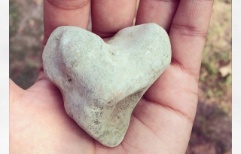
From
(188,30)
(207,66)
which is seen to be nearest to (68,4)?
(188,30)

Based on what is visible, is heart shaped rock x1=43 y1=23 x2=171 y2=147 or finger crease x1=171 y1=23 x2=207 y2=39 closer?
heart shaped rock x1=43 y1=23 x2=171 y2=147

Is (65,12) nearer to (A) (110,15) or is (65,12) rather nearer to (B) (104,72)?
(A) (110,15)

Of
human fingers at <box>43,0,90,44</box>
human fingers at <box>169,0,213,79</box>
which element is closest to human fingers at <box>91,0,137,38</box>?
human fingers at <box>43,0,90,44</box>

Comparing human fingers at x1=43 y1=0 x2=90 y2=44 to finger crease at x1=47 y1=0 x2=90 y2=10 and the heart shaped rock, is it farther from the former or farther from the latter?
the heart shaped rock

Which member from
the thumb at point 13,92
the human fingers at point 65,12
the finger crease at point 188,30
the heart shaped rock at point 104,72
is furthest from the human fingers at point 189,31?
the thumb at point 13,92

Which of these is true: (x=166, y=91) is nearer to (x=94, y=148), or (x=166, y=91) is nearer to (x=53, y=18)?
(x=94, y=148)

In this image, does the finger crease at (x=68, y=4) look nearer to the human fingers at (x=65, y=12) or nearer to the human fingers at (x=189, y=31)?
the human fingers at (x=65, y=12)

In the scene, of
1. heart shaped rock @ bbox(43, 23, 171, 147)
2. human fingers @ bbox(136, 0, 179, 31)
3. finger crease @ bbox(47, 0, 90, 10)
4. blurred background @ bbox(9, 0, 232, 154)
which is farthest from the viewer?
blurred background @ bbox(9, 0, 232, 154)

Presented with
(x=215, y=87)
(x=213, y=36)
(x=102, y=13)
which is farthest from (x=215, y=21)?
(x=102, y=13)
